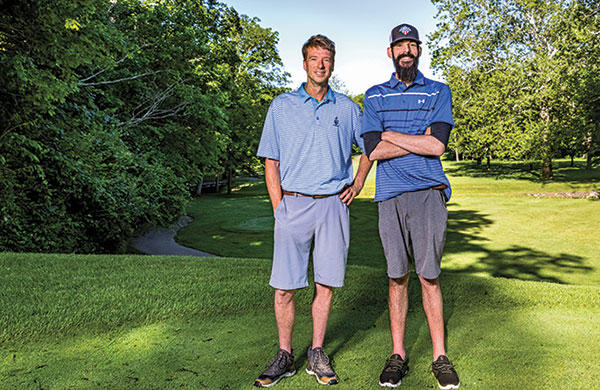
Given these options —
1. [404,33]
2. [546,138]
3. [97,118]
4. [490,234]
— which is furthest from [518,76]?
[404,33]

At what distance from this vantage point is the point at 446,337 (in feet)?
12.1

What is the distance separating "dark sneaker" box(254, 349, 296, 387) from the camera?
2.90 metres

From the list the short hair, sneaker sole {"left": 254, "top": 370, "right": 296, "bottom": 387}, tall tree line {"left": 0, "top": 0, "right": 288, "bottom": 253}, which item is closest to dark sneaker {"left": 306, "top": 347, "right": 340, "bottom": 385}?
sneaker sole {"left": 254, "top": 370, "right": 296, "bottom": 387}

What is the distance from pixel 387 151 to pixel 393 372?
1.30 m

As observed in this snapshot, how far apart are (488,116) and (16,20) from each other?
28.6m

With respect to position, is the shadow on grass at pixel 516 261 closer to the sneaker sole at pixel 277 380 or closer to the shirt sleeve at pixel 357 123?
the shirt sleeve at pixel 357 123

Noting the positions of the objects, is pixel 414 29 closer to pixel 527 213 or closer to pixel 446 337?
pixel 446 337

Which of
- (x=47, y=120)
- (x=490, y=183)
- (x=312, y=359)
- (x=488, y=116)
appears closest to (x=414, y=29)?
(x=312, y=359)

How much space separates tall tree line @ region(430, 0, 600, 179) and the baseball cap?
86.7ft

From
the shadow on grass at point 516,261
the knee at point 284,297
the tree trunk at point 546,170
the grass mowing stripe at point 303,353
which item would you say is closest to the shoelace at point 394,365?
the grass mowing stripe at point 303,353

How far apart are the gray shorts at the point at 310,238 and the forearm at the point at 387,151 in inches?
15.4

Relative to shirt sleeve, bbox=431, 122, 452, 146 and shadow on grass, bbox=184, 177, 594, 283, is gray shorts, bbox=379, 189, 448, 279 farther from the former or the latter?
shadow on grass, bbox=184, 177, 594, 283

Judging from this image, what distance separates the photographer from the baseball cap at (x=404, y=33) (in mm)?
2969

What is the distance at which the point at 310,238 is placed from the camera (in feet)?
10.4
